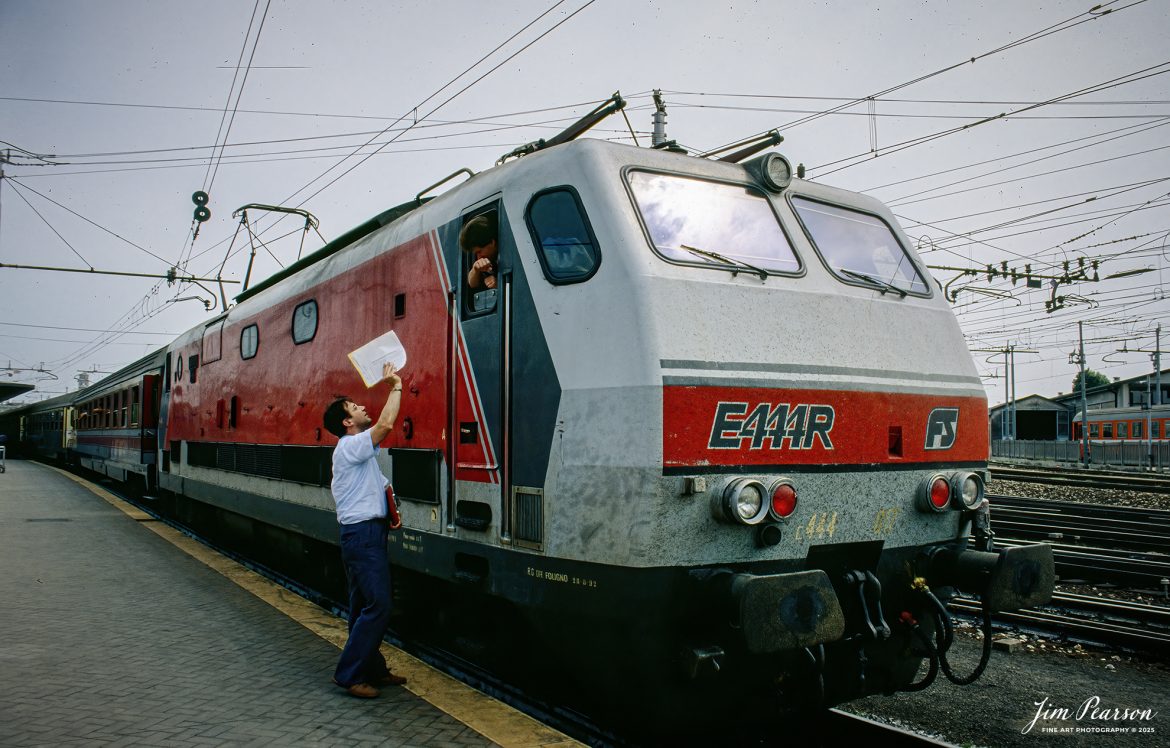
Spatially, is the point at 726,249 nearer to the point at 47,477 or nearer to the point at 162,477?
the point at 162,477

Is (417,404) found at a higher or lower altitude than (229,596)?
higher

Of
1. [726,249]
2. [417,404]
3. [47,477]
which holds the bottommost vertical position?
[47,477]

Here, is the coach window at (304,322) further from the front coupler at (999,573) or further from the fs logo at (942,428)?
the front coupler at (999,573)

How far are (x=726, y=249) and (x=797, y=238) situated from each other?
0.59 m

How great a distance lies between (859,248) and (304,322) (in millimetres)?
4998

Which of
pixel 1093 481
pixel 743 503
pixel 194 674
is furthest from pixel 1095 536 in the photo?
pixel 1093 481

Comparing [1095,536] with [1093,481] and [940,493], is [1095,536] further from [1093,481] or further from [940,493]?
[1093,481]

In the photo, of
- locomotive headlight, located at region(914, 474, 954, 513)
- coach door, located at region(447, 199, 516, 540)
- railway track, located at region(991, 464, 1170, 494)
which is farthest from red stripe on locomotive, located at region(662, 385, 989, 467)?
railway track, located at region(991, 464, 1170, 494)

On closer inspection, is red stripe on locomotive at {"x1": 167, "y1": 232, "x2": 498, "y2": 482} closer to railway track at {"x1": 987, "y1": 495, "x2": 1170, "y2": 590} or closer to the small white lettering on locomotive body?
the small white lettering on locomotive body

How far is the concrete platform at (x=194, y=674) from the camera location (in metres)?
4.10

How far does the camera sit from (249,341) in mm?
9602

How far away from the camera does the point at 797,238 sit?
4.90 m

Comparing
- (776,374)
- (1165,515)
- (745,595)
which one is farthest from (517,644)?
(1165,515)

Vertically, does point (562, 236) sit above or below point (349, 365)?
above
